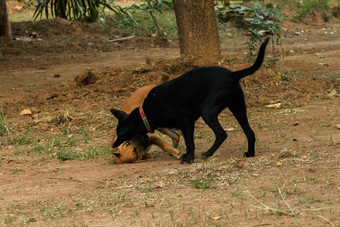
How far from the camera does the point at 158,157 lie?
6.00 meters

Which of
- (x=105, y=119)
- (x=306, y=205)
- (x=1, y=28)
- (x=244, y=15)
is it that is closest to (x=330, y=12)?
(x=244, y=15)

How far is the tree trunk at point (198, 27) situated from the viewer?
8.84 m

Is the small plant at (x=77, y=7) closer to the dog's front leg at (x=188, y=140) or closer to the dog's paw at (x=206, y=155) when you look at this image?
the dog's front leg at (x=188, y=140)

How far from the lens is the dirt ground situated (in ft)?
12.2

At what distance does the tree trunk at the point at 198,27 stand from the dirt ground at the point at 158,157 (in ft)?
1.04

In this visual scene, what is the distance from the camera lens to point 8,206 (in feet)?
13.7

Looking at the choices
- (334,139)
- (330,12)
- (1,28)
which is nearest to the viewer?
(334,139)

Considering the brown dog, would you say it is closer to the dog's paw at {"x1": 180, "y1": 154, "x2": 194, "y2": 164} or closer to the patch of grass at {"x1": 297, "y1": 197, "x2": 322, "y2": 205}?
the dog's paw at {"x1": 180, "y1": 154, "x2": 194, "y2": 164}

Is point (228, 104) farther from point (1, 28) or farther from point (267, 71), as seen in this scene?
point (1, 28)

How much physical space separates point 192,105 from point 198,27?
3.71 metres

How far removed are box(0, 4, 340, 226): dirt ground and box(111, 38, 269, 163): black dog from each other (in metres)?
0.29

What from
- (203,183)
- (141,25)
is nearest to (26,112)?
(203,183)

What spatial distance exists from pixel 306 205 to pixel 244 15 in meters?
15.0

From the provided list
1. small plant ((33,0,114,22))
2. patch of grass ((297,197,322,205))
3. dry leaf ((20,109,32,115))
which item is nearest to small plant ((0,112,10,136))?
dry leaf ((20,109,32,115))
